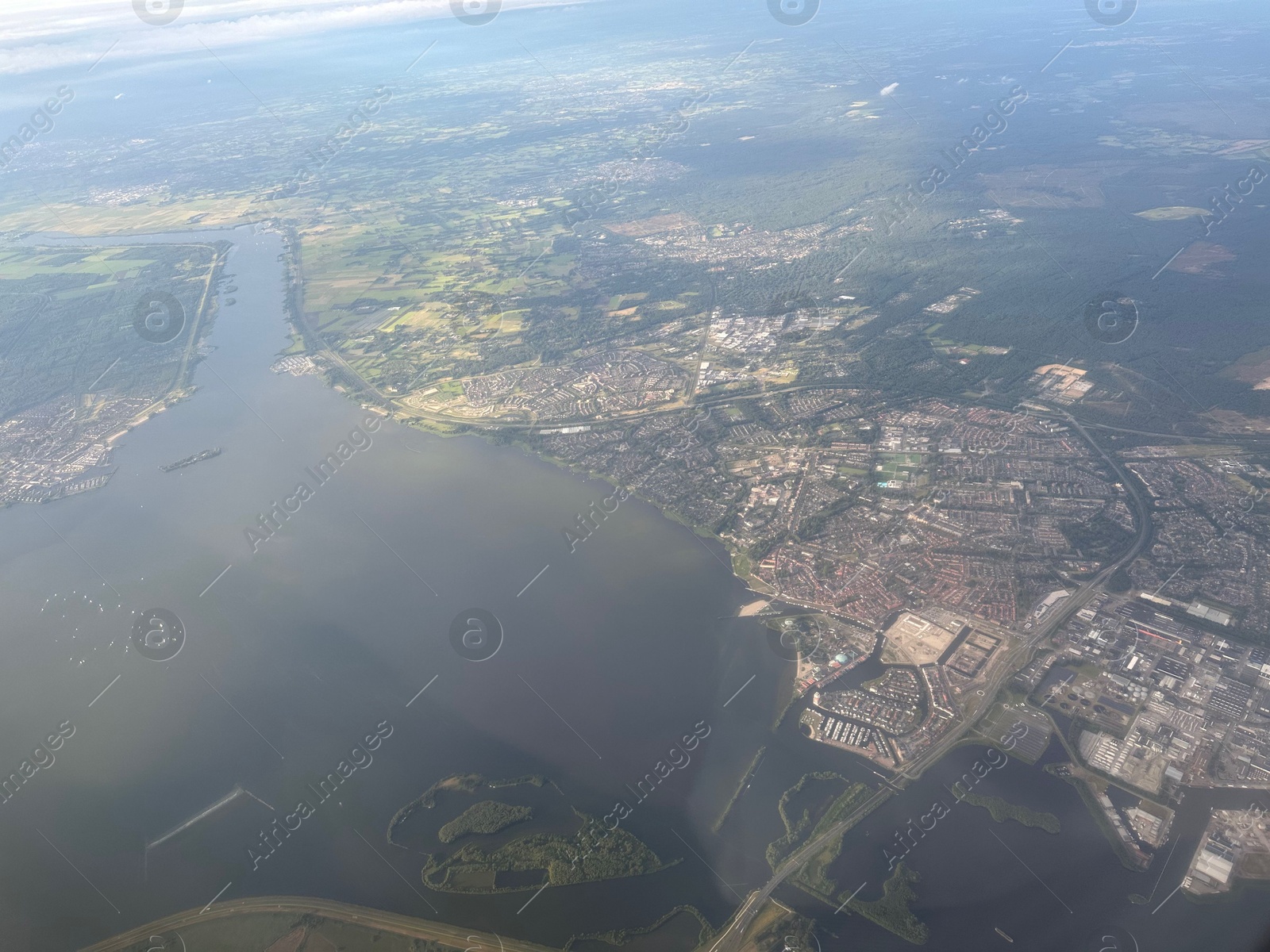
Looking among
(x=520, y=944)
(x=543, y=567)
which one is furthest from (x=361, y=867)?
(x=543, y=567)

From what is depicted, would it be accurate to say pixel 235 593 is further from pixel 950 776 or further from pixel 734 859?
pixel 950 776
